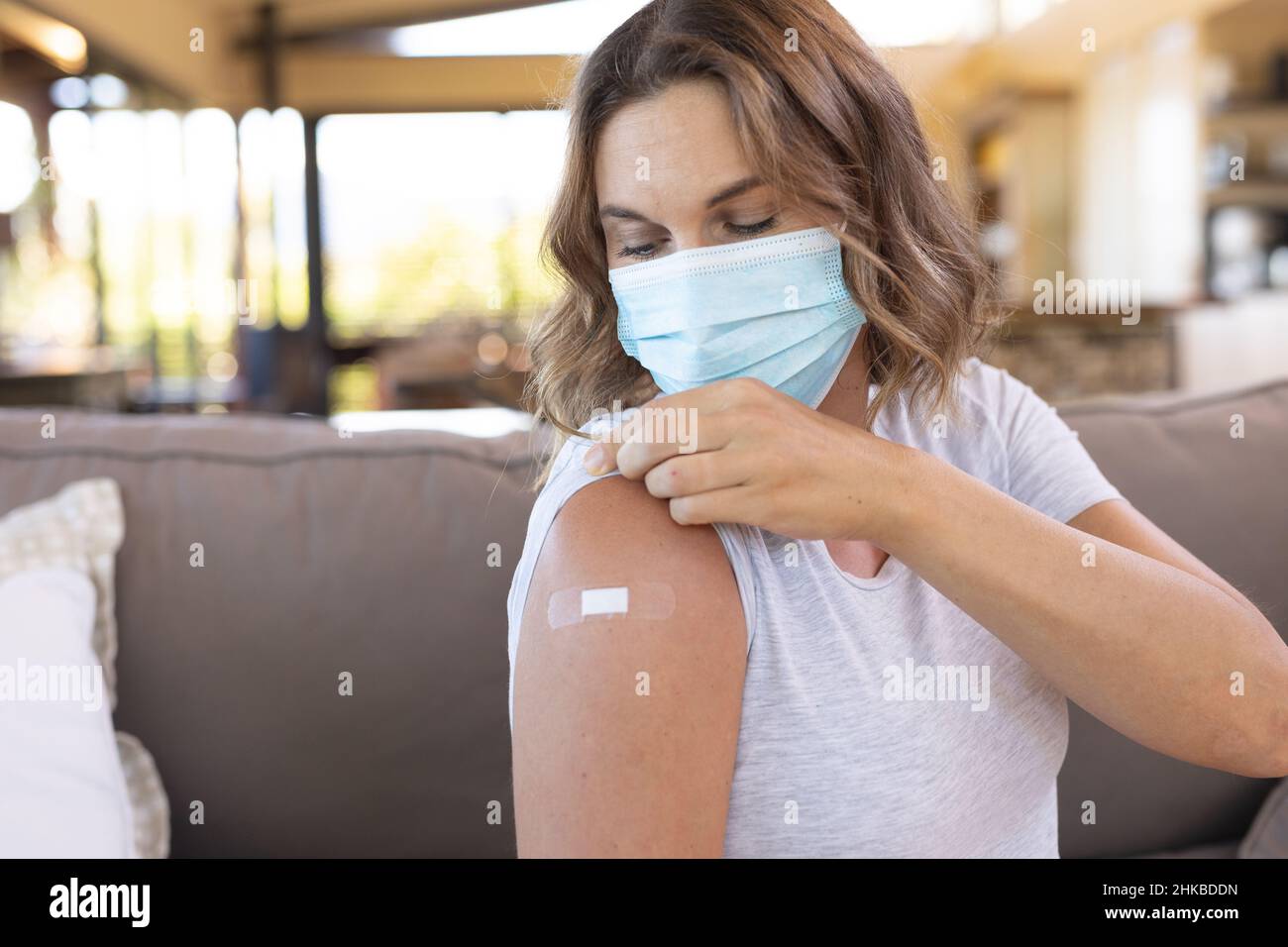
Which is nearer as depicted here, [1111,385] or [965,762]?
[965,762]

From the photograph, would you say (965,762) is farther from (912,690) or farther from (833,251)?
(833,251)

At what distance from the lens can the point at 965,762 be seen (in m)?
0.79

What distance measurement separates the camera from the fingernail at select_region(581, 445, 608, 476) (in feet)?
2.29

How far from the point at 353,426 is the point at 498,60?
27.2 feet

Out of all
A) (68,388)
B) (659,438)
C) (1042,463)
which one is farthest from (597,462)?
(68,388)

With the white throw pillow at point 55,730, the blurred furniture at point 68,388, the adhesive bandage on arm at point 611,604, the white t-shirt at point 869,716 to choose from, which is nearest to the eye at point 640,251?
the white t-shirt at point 869,716

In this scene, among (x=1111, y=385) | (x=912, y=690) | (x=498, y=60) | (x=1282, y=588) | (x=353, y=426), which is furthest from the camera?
(x=498, y=60)

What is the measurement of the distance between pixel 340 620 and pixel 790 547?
0.54 m

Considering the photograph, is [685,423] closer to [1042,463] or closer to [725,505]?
[725,505]

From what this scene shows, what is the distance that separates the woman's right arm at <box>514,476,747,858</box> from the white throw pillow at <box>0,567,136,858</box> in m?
0.45

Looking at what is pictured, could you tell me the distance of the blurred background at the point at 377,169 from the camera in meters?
6.39

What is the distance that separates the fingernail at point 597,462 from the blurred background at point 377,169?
3900mm

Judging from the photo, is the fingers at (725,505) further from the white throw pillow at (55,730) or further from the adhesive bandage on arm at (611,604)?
the white throw pillow at (55,730)
